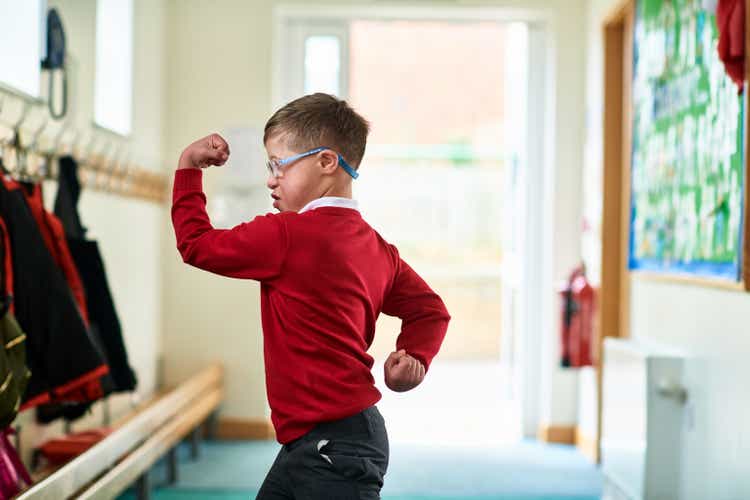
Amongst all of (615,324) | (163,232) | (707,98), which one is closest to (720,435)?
(707,98)

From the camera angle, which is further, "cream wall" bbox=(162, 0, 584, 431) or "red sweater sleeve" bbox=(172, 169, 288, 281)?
"cream wall" bbox=(162, 0, 584, 431)

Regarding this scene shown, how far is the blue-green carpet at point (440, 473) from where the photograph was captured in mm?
3818

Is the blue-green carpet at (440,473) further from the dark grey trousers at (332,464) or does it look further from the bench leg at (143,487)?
the dark grey trousers at (332,464)

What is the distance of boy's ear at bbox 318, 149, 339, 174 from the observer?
1585 mm

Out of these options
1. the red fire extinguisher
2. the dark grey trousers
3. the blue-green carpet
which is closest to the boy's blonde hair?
the dark grey trousers

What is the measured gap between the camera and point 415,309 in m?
1.74

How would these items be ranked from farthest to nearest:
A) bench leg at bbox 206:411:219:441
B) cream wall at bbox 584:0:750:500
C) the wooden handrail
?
bench leg at bbox 206:411:219:441, cream wall at bbox 584:0:750:500, the wooden handrail

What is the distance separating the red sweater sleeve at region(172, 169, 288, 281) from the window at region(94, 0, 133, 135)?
7.49ft

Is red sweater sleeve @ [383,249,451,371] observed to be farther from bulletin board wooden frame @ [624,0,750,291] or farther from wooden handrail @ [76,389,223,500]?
bulletin board wooden frame @ [624,0,750,291]

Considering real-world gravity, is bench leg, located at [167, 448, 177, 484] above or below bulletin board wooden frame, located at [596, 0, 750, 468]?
below

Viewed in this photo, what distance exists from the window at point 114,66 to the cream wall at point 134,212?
83mm

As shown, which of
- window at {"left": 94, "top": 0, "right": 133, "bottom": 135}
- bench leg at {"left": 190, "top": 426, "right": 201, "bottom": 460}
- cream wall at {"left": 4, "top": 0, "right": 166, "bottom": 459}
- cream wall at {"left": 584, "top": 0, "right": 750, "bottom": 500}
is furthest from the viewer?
bench leg at {"left": 190, "top": 426, "right": 201, "bottom": 460}

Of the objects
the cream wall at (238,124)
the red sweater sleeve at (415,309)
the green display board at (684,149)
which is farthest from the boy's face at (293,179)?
the cream wall at (238,124)

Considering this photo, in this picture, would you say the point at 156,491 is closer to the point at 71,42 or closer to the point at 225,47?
the point at 71,42
